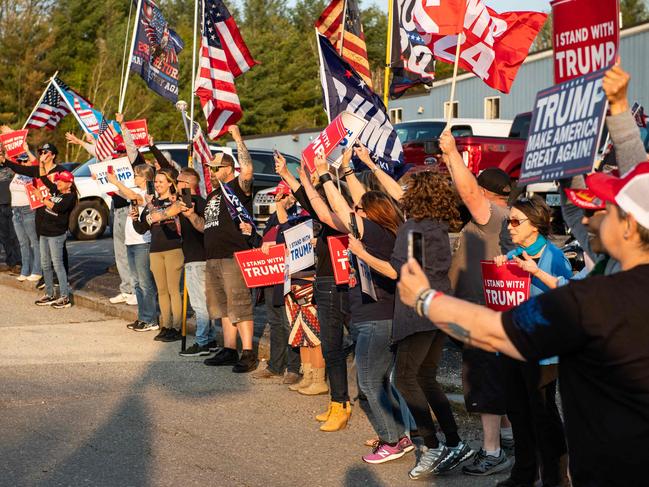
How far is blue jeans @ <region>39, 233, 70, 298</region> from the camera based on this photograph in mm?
13523

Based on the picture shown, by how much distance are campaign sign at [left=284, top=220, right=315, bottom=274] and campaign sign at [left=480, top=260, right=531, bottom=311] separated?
2.62 meters

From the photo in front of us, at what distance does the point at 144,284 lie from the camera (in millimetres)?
11844

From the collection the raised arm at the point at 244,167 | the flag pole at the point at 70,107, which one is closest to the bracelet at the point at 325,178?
the raised arm at the point at 244,167

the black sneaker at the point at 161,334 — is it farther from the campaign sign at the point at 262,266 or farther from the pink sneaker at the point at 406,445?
the pink sneaker at the point at 406,445

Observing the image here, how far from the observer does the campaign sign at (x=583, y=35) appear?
4.91 metres

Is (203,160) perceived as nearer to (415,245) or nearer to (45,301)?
(45,301)

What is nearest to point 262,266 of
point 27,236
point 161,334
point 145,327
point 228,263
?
point 228,263

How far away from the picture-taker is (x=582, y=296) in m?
3.21

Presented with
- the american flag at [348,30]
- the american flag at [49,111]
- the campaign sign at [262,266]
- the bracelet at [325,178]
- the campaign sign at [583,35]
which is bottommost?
the campaign sign at [262,266]

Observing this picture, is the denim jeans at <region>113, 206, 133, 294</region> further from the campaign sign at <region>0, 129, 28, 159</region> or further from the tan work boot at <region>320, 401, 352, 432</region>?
the tan work boot at <region>320, 401, 352, 432</region>

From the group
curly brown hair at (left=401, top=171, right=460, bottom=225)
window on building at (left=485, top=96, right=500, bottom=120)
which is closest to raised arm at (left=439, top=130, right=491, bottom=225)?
curly brown hair at (left=401, top=171, right=460, bottom=225)

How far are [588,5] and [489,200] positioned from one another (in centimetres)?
197

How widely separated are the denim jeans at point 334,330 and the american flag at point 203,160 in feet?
10.8

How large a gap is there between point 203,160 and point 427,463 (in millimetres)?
5295
